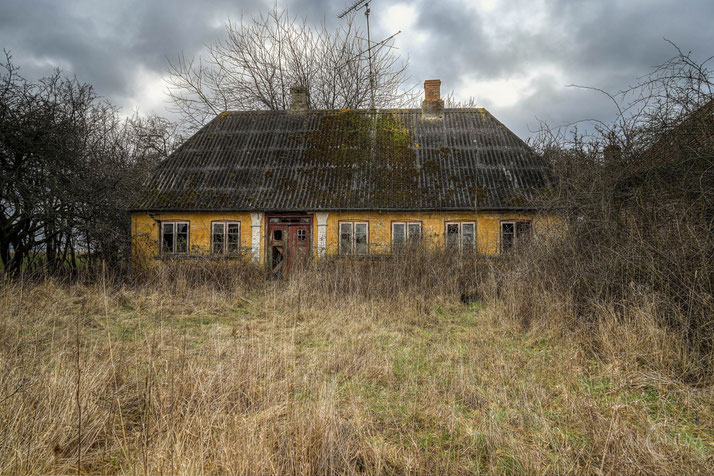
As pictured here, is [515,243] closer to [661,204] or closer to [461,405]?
[661,204]

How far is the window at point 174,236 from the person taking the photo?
48.3 ft

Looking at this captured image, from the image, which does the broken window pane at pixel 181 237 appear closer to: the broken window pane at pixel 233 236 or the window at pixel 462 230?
the broken window pane at pixel 233 236

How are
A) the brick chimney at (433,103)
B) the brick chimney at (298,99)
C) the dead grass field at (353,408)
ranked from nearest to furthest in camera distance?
1. the dead grass field at (353,408)
2. the brick chimney at (433,103)
3. the brick chimney at (298,99)

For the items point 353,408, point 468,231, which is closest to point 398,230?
point 468,231

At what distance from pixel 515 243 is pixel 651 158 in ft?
13.0

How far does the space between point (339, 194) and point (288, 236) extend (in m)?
2.29

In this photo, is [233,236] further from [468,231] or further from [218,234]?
[468,231]

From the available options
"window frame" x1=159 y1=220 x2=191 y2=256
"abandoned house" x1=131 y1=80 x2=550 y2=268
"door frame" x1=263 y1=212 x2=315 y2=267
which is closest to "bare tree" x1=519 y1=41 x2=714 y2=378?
"abandoned house" x1=131 y1=80 x2=550 y2=268

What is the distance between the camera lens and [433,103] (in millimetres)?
17312

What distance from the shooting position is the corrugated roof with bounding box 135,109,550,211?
46.9ft

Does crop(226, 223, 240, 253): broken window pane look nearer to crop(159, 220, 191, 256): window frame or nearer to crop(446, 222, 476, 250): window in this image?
crop(159, 220, 191, 256): window frame

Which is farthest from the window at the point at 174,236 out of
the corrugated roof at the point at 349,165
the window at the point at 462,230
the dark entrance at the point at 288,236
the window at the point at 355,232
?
the window at the point at 462,230

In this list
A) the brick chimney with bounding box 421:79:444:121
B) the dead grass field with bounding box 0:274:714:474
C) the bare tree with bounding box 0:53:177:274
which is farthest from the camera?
the brick chimney with bounding box 421:79:444:121

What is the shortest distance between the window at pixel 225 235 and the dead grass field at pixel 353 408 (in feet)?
26.2
